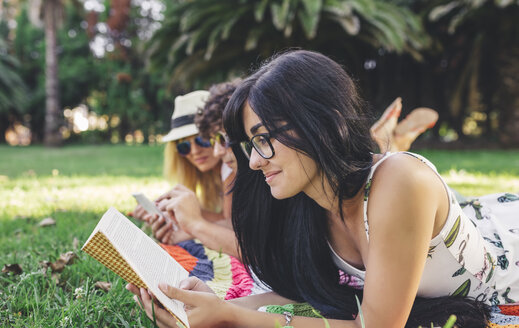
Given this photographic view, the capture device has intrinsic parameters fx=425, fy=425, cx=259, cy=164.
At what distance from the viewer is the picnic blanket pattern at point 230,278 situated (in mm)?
1763

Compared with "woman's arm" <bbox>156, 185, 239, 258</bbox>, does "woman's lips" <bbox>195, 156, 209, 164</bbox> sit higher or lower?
higher

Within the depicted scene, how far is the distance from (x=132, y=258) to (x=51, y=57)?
1904cm

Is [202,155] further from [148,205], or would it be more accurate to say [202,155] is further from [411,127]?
[411,127]

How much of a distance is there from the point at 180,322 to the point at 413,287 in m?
0.76

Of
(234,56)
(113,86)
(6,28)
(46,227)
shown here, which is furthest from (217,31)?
(6,28)

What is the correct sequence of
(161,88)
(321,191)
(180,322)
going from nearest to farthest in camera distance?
(180,322), (321,191), (161,88)

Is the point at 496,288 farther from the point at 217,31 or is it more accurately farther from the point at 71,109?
the point at 71,109

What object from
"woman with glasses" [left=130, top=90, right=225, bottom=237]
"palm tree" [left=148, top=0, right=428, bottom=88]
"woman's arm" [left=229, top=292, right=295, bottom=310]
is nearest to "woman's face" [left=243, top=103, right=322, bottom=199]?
"woman's arm" [left=229, top=292, right=295, bottom=310]

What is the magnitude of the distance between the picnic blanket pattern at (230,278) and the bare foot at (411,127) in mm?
2515

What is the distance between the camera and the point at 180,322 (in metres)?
1.36

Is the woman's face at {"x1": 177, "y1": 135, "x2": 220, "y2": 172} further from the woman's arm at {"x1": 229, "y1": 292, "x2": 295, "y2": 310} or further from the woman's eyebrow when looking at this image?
the woman's eyebrow

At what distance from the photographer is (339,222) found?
1.80 m

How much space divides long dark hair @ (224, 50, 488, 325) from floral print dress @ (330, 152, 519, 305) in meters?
0.10

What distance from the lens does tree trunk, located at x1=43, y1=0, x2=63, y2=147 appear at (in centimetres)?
1786
